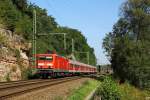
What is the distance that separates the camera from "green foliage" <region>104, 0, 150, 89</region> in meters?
58.8

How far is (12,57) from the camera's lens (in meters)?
59.0

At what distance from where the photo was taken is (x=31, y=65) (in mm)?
66000

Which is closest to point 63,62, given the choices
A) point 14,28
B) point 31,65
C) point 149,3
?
point 31,65

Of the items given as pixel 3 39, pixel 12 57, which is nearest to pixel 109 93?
pixel 3 39

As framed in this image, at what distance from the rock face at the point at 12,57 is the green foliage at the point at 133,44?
43.0ft

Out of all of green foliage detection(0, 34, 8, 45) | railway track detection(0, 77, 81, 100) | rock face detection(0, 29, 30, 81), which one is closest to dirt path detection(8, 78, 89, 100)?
railway track detection(0, 77, 81, 100)

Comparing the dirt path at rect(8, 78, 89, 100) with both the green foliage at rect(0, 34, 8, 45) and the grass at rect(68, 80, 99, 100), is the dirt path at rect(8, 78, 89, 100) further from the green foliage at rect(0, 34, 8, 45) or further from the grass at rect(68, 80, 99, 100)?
the green foliage at rect(0, 34, 8, 45)

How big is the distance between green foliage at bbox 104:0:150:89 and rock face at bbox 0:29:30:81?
13.1 metres

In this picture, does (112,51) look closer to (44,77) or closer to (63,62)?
(63,62)

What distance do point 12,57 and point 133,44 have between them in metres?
16.1

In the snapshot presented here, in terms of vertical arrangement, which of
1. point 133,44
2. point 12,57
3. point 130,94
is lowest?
point 130,94

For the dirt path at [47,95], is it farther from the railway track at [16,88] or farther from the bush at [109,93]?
the bush at [109,93]

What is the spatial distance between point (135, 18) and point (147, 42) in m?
5.17

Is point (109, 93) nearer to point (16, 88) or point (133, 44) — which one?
point (16, 88)
